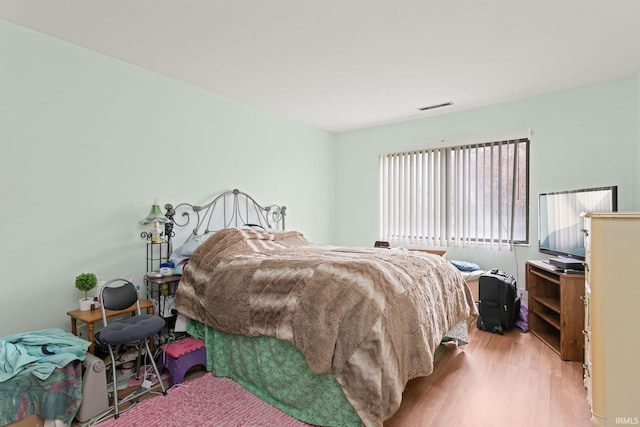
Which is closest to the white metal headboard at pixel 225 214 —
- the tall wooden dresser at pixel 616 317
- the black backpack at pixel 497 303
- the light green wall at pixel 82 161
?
the light green wall at pixel 82 161

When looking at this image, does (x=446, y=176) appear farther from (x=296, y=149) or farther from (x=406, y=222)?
(x=296, y=149)

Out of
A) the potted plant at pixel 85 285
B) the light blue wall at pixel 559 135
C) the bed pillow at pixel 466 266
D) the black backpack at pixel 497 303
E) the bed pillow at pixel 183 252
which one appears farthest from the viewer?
the bed pillow at pixel 466 266

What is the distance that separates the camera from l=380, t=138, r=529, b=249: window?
3.83 meters

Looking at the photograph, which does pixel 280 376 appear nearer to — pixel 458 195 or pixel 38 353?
pixel 38 353

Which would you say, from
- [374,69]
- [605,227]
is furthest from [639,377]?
[374,69]

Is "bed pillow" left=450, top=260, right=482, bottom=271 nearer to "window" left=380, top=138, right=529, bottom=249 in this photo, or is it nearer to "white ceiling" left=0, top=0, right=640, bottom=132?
"window" left=380, top=138, right=529, bottom=249

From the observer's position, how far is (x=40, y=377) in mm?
1759

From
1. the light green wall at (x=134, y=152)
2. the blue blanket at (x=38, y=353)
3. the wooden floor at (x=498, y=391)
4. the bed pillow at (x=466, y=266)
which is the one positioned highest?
Result: the light green wall at (x=134, y=152)

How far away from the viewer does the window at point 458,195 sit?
3826 mm

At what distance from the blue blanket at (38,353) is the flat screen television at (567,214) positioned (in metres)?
3.78

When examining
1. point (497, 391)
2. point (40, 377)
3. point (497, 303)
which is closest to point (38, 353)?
point (40, 377)

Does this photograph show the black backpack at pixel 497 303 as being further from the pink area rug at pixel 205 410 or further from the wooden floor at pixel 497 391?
the pink area rug at pixel 205 410

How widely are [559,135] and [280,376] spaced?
3708mm

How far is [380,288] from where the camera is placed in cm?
183
